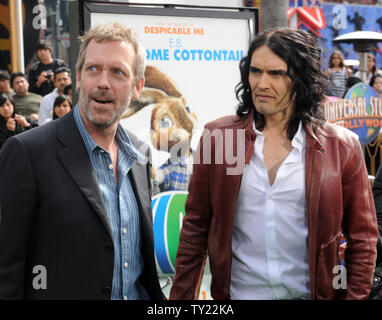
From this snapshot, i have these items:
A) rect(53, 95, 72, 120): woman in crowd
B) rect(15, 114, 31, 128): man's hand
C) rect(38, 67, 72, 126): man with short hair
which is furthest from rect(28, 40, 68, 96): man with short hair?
rect(53, 95, 72, 120): woman in crowd

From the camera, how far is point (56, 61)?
8.55 metres

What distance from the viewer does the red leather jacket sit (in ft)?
7.59

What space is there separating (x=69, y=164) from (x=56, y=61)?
6.86 meters

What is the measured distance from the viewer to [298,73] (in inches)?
95.0

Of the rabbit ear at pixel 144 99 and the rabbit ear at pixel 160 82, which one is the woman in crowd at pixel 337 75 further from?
the rabbit ear at pixel 144 99

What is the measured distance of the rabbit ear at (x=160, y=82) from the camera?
3.90 metres

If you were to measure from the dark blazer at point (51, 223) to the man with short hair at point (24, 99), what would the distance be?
240 inches

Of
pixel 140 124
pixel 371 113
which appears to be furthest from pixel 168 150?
pixel 371 113

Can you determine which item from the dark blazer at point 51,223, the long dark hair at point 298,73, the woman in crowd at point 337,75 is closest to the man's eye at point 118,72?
the dark blazer at point 51,223

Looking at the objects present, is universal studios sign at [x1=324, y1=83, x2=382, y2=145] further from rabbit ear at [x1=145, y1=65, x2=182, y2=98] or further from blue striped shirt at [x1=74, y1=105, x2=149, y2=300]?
blue striped shirt at [x1=74, y1=105, x2=149, y2=300]

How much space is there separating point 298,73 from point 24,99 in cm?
625

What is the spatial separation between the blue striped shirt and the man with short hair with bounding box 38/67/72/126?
486 centimetres

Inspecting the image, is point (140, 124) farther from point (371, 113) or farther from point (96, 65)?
point (371, 113)

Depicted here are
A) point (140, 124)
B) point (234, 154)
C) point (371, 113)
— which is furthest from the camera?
point (371, 113)
